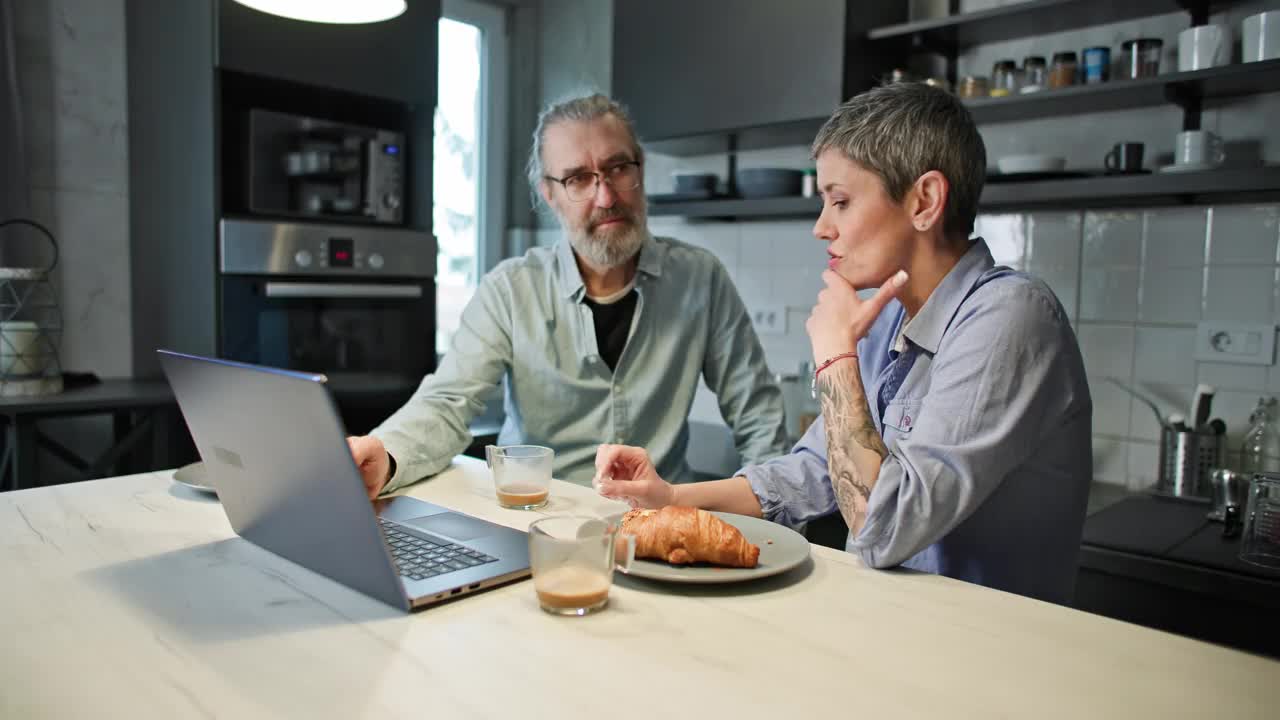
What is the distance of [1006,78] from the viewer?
2.43m

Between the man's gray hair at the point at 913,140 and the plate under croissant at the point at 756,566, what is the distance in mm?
510

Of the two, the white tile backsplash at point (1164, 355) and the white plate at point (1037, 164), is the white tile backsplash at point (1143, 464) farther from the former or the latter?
the white plate at point (1037, 164)

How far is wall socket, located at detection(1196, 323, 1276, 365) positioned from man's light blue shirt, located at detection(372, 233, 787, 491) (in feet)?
3.58

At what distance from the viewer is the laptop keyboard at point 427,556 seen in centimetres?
98

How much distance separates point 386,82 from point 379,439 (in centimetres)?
190

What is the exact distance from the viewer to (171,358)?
1.00m

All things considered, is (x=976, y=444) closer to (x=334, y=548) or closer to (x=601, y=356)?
(x=334, y=548)

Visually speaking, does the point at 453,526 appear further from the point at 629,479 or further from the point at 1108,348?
the point at 1108,348

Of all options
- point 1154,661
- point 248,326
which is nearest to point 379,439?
point 1154,661

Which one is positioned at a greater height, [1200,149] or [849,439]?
[1200,149]

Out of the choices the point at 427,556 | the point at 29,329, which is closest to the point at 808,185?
the point at 427,556

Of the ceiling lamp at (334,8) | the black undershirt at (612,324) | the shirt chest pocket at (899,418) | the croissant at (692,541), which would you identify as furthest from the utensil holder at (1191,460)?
the ceiling lamp at (334,8)

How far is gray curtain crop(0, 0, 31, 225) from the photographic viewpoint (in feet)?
8.05

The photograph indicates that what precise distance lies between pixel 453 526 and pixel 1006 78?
78.5 inches
